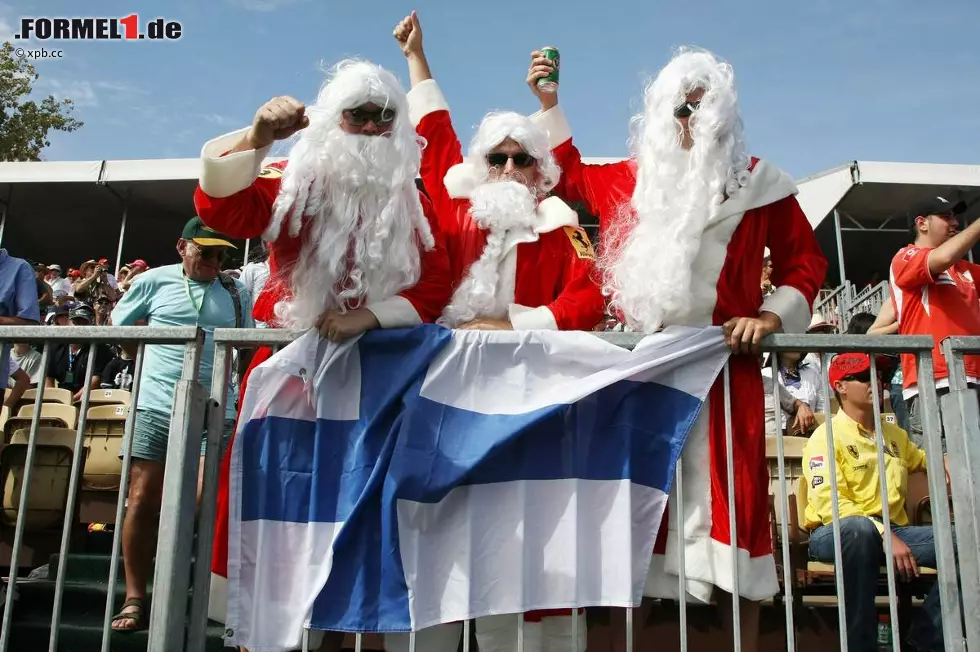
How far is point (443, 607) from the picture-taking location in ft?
8.44

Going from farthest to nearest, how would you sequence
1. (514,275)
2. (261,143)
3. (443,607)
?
(514,275) < (261,143) < (443,607)

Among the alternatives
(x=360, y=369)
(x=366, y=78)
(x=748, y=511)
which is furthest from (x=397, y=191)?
(x=748, y=511)

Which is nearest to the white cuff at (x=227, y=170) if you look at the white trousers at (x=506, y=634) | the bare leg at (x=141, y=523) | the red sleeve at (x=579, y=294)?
the red sleeve at (x=579, y=294)

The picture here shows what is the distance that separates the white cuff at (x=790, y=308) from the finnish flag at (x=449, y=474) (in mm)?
315

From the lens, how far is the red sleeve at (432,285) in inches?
120

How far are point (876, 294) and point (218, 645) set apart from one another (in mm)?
6890

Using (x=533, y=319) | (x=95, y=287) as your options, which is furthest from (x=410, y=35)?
(x=95, y=287)

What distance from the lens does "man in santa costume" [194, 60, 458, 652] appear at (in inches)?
108

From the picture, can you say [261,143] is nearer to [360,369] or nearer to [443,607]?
[360,369]

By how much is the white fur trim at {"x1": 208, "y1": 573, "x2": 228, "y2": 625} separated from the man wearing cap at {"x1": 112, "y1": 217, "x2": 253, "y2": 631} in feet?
3.12

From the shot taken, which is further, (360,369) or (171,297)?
(171,297)

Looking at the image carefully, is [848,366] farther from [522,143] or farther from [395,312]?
[395,312]

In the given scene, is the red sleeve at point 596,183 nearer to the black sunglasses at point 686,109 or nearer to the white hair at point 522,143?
the white hair at point 522,143

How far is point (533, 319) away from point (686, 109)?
986mm
